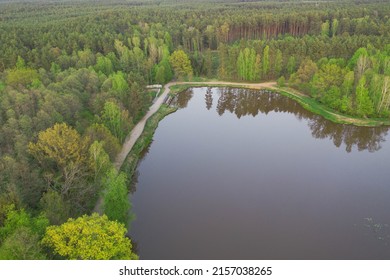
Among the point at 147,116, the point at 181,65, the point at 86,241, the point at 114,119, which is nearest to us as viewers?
the point at 86,241

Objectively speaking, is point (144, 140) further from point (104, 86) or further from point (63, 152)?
point (63, 152)

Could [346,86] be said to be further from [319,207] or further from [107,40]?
[107,40]

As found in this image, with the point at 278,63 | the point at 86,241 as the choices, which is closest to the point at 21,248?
the point at 86,241

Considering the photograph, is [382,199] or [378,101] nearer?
[382,199]

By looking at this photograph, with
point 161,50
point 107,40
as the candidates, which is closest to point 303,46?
point 161,50

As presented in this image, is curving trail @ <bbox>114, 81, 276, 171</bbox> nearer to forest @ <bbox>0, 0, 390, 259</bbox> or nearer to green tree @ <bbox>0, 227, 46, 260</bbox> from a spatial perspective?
forest @ <bbox>0, 0, 390, 259</bbox>
